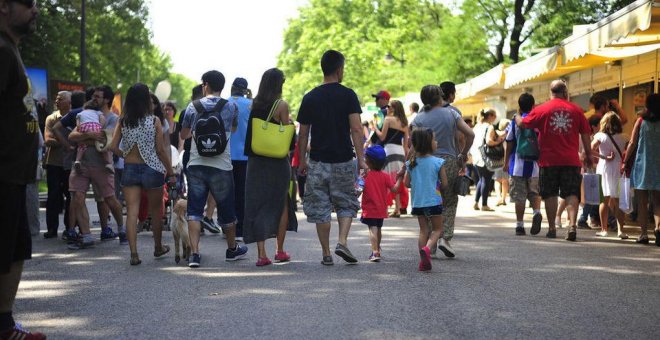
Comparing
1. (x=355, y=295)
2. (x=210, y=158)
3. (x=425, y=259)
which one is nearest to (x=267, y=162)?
(x=210, y=158)

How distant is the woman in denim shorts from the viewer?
32.3ft

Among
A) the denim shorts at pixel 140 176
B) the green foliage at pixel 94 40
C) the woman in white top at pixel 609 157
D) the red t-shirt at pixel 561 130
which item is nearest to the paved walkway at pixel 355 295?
the denim shorts at pixel 140 176

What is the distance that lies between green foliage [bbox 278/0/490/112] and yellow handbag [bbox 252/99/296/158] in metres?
29.3

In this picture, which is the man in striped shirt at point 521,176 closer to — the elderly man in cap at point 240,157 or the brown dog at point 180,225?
the elderly man in cap at point 240,157

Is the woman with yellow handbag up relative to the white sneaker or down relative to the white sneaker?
up

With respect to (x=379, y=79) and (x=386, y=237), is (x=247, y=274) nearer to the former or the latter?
(x=386, y=237)

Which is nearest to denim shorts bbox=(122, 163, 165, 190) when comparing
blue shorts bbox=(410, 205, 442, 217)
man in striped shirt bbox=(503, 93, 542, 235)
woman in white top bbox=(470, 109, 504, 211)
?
blue shorts bbox=(410, 205, 442, 217)

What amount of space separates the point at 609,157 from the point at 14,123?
9.65 metres

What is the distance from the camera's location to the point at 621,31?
38.0 ft

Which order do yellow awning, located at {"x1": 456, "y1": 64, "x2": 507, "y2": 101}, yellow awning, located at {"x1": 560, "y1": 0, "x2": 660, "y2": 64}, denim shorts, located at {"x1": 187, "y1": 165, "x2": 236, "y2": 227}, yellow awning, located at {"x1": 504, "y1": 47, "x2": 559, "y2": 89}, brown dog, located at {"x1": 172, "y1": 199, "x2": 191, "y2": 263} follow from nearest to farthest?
denim shorts, located at {"x1": 187, "y1": 165, "x2": 236, "y2": 227}
brown dog, located at {"x1": 172, "y1": 199, "x2": 191, "y2": 263}
yellow awning, located at {"x1": 560, "y1": 0, "x2": 660, "y2": 64}
yellow awning, located at {"x1": 504, "y1": 47, "x2": 559, "y2": 89}
yellow awning, located at {"x1": 456, "y1": 64, "x2": 507, "y2": 101}

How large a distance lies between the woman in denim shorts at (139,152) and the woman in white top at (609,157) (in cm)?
618

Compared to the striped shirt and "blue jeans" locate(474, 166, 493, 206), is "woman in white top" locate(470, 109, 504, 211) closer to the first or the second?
"blue jeans" locate(474, 166, 493, 206)

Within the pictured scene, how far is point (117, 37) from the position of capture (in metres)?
59.6

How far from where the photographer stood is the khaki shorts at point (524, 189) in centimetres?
1340
